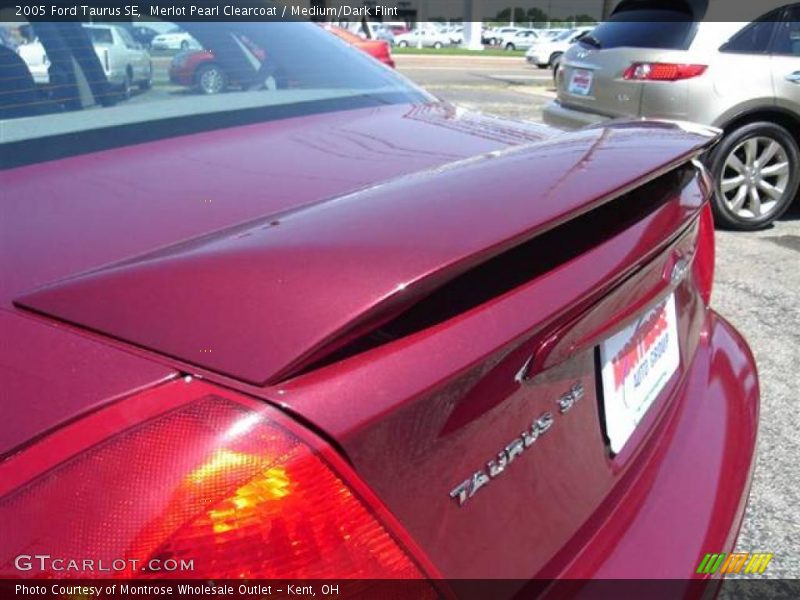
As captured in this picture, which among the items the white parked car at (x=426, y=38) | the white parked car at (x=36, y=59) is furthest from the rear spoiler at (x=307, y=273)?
the white parked car at (x=426, y=38)

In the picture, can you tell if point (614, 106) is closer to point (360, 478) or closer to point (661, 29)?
point (661, 29)

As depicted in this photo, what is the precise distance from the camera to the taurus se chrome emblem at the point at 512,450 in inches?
39.8

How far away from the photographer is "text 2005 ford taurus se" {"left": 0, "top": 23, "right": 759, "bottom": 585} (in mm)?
824

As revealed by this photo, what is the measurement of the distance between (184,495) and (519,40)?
53.7 meters

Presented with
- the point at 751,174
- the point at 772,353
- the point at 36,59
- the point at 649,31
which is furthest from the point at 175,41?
the point at 751,174

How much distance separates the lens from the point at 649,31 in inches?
225

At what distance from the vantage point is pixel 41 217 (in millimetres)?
1315

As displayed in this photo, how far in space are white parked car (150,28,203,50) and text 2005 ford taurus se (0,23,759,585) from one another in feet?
1.84

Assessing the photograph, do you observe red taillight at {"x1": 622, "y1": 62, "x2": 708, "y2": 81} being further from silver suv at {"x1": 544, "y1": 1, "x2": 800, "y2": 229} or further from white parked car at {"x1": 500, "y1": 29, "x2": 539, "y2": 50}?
white parked car at {"x1": 500, "y1": 29, "x2": 539, "y2": 50}

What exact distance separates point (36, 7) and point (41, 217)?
1.03 m

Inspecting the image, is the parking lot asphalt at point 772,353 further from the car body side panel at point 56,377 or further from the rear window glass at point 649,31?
the rear window glass at point 649,31

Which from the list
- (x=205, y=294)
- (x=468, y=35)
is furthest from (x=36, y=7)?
(x=468, y=35)

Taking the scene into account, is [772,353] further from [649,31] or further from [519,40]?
[519,40]

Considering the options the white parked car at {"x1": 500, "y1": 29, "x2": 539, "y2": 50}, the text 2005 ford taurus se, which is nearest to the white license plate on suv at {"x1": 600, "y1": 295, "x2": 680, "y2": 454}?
the text 2005 ford taurus se
